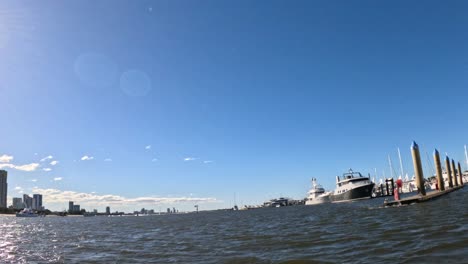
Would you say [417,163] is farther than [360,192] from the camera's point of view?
No

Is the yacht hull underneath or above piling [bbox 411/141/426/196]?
underneath

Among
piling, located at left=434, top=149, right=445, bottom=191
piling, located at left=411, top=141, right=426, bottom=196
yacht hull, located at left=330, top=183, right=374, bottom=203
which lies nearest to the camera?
piling, located at left=411, top=141, right=426, bottom=196

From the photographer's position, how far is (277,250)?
19.0m

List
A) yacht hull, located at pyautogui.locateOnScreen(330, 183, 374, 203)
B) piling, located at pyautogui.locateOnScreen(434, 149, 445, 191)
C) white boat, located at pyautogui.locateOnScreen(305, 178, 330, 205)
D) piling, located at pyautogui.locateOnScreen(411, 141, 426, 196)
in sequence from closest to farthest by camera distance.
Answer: piling, located at pyautogui.locateOnScreen(411, 141, 426, 196) < piling, located at pyautogui.locateOnScreen(434, 149, 445, 191) < yacht hull, located at pyautogui.locateOnScreen(330, 183, 374, 203) < white boat, located at pyautogui.locateOnScreen(305, 178, 330, 205)

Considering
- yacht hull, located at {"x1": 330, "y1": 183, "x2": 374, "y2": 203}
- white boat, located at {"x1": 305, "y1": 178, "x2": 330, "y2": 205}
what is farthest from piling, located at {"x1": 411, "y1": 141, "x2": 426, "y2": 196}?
white boat, located at {"x1": 305, "y1": 178, "x2": 330, "y2": 205}

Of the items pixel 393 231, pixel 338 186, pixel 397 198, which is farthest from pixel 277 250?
pixel 338 186

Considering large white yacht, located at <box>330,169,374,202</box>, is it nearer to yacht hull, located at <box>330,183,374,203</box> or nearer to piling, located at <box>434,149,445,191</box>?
yacht hull, located at <box>330,183,374,203</box>

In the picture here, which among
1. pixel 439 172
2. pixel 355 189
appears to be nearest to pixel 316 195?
pixel 355 189

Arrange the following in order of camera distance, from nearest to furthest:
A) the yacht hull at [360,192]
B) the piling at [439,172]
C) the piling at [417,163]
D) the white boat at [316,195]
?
the piling at [417,163], the piling at [439,172], the yacht hull at [360,192], the white boat at [316,195]

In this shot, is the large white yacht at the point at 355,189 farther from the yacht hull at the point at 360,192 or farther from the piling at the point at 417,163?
the piling at the point at 417,163

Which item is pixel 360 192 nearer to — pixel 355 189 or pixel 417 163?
pixel 355 189

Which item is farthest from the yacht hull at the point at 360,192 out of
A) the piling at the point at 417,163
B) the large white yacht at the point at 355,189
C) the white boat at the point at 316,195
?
the piling at the point at 417,163

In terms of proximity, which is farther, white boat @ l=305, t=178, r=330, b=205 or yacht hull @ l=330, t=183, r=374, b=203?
white boat @ l=305, t=178, r=330, b=205

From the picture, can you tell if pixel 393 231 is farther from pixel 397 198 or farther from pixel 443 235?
pixel 397 198
